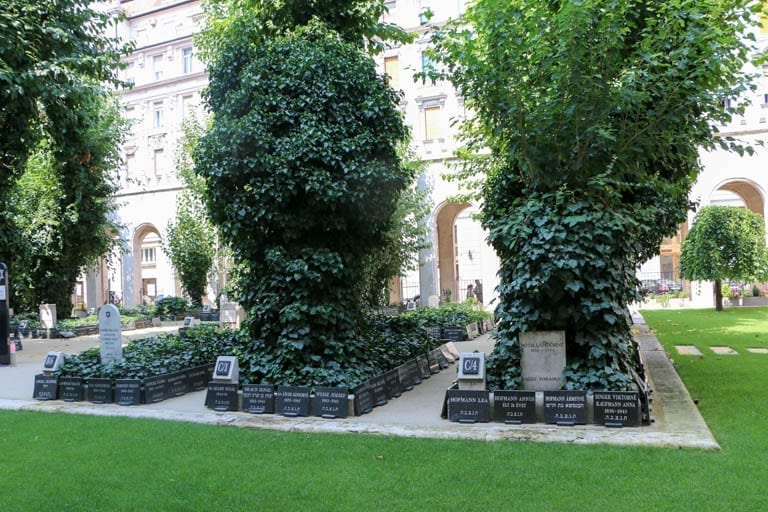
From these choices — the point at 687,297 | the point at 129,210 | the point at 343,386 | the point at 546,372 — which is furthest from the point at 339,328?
the point at 129,210

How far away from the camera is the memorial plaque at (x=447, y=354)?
12782mm

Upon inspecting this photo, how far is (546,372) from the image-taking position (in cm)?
791

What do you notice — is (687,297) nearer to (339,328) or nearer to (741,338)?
(741,338)

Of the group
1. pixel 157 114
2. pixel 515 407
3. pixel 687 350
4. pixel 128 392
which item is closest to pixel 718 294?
pixel 687 350

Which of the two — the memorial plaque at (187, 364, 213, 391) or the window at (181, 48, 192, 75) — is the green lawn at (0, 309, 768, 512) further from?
the window at (181, 48, 192, 75)

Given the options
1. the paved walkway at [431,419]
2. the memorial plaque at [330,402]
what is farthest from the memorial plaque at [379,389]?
the memorial plaque at [330,402]

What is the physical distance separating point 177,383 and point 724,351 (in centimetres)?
1142

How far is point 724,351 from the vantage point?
43.7ft

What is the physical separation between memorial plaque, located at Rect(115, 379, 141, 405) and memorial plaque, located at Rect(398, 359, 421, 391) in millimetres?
3972

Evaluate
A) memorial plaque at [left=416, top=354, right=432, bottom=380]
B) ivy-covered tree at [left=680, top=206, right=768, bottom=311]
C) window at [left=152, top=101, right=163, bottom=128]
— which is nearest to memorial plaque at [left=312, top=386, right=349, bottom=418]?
memorial plaque at [left=416, top=354, right=432, bottom=380]

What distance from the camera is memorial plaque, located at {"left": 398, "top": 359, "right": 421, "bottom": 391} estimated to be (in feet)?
31.7

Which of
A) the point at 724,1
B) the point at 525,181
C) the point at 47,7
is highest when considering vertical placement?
the point at 47,7

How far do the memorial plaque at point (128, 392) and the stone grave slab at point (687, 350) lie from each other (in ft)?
36.3

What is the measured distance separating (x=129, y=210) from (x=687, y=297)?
37.6m
